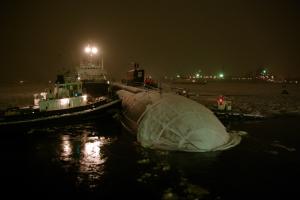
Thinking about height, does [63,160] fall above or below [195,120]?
below

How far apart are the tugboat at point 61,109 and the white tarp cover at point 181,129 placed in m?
9.33

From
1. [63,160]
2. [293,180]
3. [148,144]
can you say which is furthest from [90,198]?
[293,180]

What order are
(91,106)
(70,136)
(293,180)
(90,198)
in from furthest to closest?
(91,106) < (70,136) < (293,180) < (90,198)

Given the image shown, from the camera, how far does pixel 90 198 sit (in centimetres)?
1187

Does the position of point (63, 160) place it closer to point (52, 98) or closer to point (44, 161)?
point (44, 161)

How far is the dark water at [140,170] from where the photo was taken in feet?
40.8

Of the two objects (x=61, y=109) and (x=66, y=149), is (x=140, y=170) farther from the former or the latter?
(x=61, y=109)

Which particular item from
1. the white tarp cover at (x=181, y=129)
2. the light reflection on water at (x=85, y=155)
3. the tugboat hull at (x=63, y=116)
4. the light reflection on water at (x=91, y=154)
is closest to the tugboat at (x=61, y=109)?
the tugboat hull at (x=63, y=116)

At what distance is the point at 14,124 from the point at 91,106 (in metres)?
7.02

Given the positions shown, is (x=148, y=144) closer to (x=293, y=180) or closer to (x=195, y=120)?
(x=195, y=120)

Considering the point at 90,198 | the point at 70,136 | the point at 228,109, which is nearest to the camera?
the point at 90,198

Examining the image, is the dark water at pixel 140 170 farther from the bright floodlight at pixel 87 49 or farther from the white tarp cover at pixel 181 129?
the bright floodlight at pixel 87 49

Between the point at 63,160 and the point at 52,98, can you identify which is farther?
the point at 52,98

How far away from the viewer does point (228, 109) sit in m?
32.9
